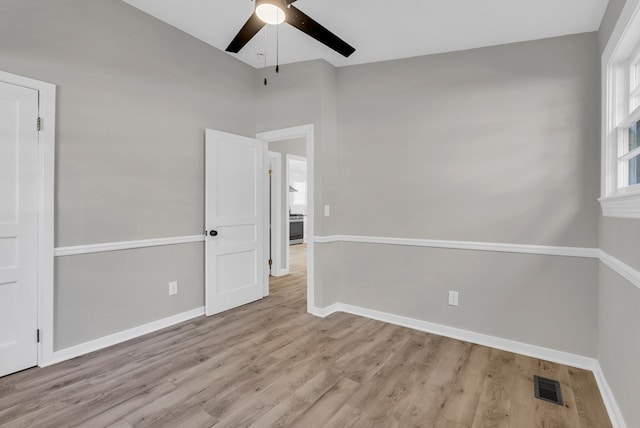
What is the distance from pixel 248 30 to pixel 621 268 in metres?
2.75

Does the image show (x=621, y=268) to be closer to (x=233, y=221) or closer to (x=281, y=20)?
(x=281, y=20)

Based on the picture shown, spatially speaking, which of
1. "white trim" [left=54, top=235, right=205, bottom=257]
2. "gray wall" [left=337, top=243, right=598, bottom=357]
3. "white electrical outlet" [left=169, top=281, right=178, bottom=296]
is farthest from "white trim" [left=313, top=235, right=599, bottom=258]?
"white electrical outlet" [left=169, top=281, right=178, bottom=296]

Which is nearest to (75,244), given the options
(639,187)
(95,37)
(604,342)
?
(95,37)

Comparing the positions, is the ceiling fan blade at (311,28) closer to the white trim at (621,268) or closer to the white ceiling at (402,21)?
the white ceiling at (402,21)

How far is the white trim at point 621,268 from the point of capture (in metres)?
1.54

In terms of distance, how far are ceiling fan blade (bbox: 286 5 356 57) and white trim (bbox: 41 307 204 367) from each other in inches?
110

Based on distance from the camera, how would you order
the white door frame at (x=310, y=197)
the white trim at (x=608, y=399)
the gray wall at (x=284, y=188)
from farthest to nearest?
the gray wall at (x=284, y=188)
the white door frame at (x=310, y=197)
the white trim at (x=608, y=399)

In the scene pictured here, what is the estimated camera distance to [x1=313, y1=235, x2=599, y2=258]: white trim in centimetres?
253

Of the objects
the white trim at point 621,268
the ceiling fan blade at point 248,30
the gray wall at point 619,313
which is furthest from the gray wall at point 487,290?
the ceiling fan blade at point 248,30

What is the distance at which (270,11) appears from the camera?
79.7 inches

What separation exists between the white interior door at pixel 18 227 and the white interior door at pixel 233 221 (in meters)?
1.38

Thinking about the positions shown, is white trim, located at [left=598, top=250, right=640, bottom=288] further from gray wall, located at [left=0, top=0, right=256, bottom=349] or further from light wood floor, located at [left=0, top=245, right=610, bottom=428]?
gray wall, located at [left=0, top=0, right=256, bottom=349]

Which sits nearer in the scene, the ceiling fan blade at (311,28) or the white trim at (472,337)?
the ceiling fan blade at (311,28)

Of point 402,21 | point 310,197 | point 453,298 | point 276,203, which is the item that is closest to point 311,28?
point 402,21
